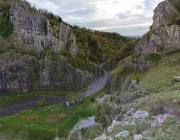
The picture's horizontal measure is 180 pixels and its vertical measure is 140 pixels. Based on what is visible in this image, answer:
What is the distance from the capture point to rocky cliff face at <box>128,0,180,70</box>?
175ft

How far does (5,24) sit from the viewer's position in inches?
3605

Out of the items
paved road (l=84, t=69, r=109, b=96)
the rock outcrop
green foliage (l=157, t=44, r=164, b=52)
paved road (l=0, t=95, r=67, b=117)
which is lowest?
paved road (l=0, t=95, r=67, b=117)

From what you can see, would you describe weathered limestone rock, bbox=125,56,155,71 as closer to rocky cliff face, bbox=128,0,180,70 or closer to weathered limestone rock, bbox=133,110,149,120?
rocky cliff face, bbox=128,0,180,70

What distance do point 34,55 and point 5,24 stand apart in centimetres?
2167

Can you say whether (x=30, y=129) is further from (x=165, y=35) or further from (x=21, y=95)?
(x=165, y=35)

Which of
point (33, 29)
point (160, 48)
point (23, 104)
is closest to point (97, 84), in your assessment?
point (23, 104)

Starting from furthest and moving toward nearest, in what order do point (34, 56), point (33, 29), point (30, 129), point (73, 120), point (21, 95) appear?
1. point (33, 29)
2. point (34, 56)
3. point (21, 95)
4. point (73, 120)
5. point (30, 129)

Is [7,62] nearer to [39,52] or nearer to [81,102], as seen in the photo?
[39,52]

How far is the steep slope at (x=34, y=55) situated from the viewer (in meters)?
85.8

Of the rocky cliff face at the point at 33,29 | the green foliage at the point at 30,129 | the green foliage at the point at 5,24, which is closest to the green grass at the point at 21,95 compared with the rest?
the green foliage at the point at 30,129

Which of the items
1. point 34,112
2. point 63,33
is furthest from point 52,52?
point 34,112

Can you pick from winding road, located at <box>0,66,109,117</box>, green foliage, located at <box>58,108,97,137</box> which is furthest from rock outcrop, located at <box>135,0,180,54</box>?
winding road, located at <box>0,66,109,117</box>

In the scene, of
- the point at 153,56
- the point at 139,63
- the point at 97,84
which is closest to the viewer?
the point at 153,56

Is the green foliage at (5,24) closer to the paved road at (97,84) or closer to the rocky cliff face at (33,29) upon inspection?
the rocky cliff face at (33,29)
